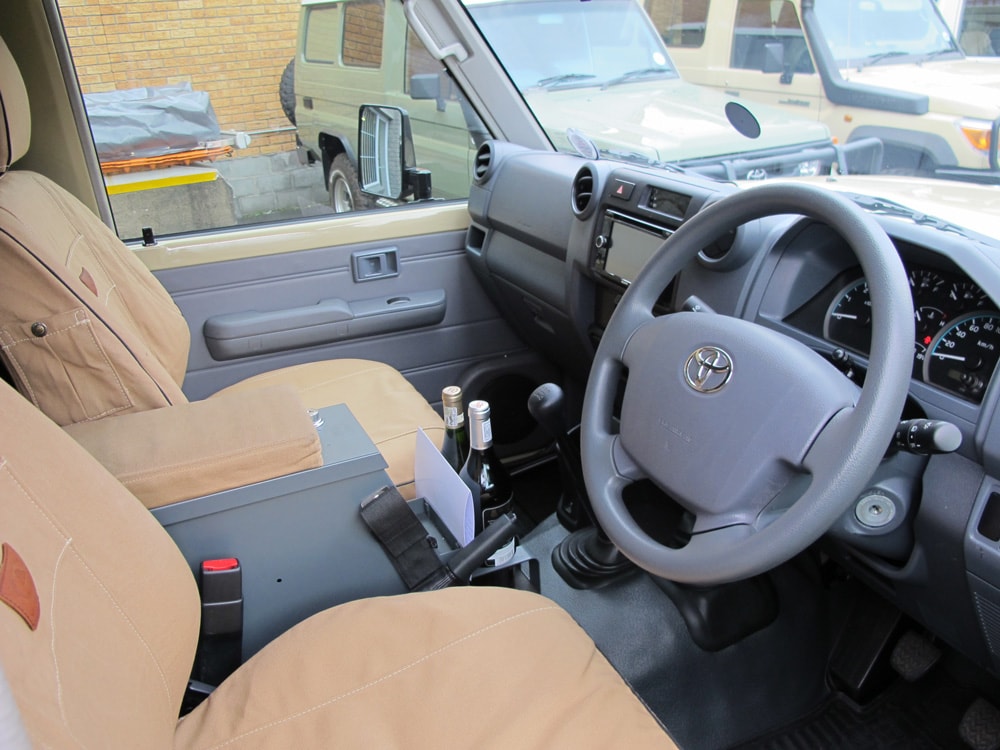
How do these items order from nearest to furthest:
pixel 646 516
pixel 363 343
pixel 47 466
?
pixel 47 466 → pixel 646 516 → pixel 363 343

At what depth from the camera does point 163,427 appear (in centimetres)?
128

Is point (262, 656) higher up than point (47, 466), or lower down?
lower down

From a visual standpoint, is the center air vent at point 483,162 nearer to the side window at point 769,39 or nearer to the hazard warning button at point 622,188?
the hazard warning button at point 622,188

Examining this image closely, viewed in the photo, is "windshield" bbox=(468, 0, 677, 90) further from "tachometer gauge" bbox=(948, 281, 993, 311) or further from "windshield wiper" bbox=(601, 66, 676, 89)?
"tachometer gauge" bbox=(948, 281, 993, 311)

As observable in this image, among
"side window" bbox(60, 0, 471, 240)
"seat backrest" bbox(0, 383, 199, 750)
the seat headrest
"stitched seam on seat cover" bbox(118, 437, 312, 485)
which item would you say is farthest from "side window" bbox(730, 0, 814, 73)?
"seat backrest" bbox(0, 383, 199, 750)

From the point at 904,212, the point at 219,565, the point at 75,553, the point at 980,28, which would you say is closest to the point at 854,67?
the point at 980,28

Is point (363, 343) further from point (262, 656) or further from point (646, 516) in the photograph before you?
point (262, 656)

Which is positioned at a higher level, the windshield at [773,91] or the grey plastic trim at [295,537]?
the windshield at [773,91]

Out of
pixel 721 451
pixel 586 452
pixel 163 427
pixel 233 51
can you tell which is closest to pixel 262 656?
pixel 163 427

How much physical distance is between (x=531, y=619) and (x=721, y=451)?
0.34m

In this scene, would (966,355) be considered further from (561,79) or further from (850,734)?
(561,79)

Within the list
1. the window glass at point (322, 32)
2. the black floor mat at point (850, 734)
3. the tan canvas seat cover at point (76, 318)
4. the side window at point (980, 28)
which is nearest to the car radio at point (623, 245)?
the tan canvas seat cover at point (76, 318)

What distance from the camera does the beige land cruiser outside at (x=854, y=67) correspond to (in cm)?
264

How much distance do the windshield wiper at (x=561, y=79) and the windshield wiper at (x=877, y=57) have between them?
5.79 ft
